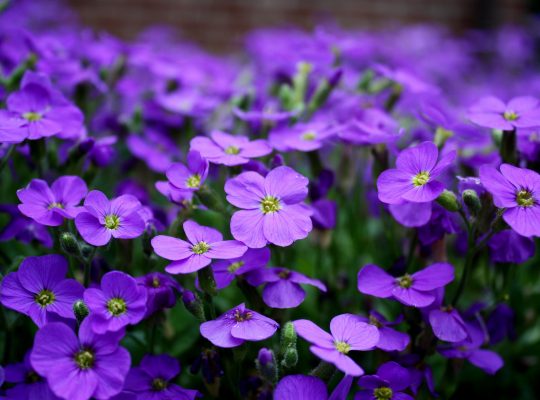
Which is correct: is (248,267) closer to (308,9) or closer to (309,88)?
(309,88)

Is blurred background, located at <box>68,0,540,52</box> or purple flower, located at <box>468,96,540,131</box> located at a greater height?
purple flower, located at <box>468,96,540,131</box>

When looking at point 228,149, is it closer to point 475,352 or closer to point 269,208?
point 269,208

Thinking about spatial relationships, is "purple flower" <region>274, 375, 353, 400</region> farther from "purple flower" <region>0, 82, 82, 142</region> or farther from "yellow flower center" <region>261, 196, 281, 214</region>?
"purple flower" <region>0, 82, 82, 142</region>

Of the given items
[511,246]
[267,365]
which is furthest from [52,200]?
[511,246]

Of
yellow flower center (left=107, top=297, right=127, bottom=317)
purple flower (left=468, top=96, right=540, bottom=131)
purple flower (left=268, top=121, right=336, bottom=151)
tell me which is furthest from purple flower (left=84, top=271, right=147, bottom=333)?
purple flower (left=468, top=96, right=540, bottom=131)

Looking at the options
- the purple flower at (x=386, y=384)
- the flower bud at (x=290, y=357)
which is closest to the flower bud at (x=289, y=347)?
the flower bud at (x=290, y=357)

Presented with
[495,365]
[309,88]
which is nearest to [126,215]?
[495,365]
